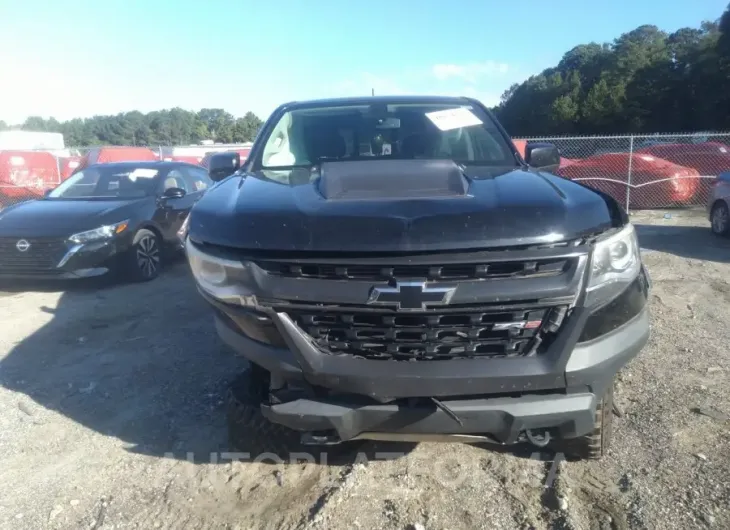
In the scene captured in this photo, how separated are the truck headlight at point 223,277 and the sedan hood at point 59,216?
16.4 ft

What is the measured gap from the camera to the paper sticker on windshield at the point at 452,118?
13.3ft

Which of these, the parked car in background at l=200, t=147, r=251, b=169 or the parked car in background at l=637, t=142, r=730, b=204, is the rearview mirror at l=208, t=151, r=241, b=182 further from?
the parked car in background at l=637, t=142, r=730, b=204

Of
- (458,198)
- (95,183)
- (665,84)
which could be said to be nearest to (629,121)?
(665,84)

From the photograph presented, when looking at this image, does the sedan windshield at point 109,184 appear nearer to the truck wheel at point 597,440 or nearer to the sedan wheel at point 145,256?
the sedan wheel at point 145,256

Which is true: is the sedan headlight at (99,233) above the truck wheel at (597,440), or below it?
above

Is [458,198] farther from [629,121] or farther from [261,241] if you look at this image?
[629,121]

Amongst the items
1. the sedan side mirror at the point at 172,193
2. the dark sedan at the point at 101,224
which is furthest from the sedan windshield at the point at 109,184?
the sedan side mirror at the point at 172,193

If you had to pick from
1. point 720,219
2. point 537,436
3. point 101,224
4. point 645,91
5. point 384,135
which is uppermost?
point 645,91

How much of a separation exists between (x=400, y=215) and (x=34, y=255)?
5887 mm

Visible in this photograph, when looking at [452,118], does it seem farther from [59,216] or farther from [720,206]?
[720,206]

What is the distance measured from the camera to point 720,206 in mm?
9930

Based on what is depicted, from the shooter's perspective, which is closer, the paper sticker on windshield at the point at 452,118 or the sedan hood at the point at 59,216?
the paper sticker on windshield at the point at 452,118

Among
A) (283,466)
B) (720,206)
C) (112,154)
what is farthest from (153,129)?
→ (283,466)

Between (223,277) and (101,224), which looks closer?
(223,277)
